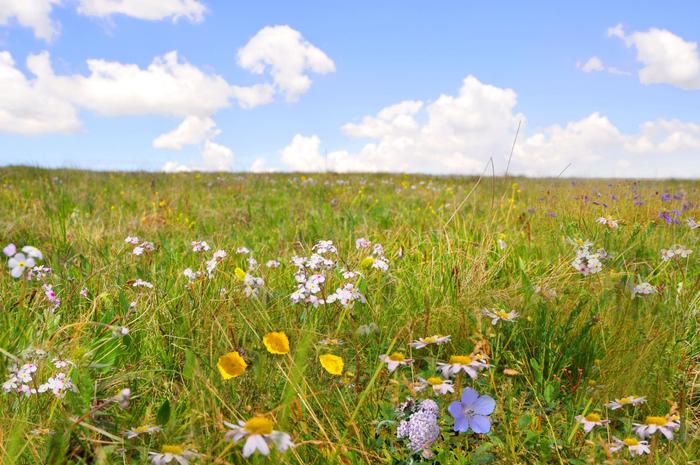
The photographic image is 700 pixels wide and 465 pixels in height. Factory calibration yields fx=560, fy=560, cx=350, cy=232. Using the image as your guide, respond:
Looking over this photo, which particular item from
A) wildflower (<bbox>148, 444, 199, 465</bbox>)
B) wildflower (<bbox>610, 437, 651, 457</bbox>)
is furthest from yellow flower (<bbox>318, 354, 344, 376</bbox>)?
wildflower (<bbox>610, 437, 651, 457</bbox>)

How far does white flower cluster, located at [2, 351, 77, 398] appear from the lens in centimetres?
187

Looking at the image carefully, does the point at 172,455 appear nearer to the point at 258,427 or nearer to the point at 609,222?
the point at 258,427

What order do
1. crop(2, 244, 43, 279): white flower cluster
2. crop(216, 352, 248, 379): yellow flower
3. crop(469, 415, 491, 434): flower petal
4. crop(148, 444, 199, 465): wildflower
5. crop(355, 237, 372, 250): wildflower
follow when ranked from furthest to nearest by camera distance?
crop(355, 237, 372, 250): wildflower → crop(2, 244, 43, 279): white flower cluster → crop(216, 352, 248, 379): yellow flower → crop(469, 415, 491, 434): flower petal → crop(148, 444, 199, 465): wildflower

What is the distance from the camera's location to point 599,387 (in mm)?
1999

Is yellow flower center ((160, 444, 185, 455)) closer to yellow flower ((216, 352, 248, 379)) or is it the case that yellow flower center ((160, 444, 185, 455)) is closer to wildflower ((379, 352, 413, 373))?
yellow flower ((216, 352, 248, 379))

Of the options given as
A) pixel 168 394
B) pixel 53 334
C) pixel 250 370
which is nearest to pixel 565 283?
pixel 250 370

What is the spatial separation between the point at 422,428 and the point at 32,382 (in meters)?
1.40

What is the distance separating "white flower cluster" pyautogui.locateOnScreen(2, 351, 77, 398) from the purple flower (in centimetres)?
129

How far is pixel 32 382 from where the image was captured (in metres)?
1.99

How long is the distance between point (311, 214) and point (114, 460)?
15.9 ft

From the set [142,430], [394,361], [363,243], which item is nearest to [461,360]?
[394,361]

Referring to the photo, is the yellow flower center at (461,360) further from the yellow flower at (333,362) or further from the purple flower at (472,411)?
the yellow flower at (333,362)

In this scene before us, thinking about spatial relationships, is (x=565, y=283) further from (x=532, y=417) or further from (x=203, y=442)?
(x=203, y=442)

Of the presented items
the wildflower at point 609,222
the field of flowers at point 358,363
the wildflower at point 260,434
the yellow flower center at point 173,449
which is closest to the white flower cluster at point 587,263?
the field of flowers at point 358,363
